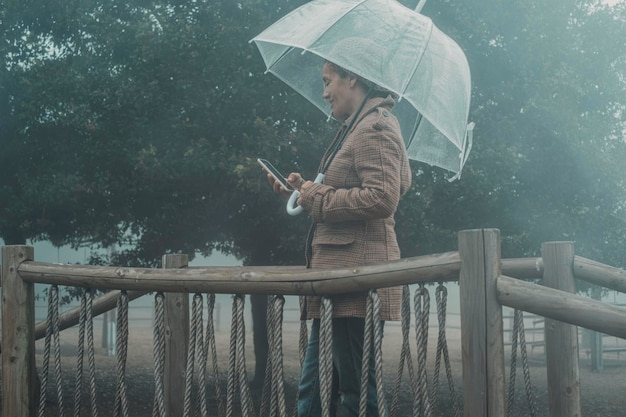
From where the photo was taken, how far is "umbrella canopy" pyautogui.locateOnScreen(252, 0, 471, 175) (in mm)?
3709

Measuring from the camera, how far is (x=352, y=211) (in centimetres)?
337

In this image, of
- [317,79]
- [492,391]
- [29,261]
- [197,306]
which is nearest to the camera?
[492,391]

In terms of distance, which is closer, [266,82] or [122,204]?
[266,82]

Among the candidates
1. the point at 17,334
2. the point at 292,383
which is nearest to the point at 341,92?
the point at 17,334

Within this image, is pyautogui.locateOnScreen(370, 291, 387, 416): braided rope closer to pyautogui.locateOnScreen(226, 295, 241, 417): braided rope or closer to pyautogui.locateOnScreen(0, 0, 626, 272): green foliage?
pyautogui.locateOnScreen(226, 295, 241, 417): braided rope

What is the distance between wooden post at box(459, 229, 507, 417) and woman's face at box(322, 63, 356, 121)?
83 centimetres

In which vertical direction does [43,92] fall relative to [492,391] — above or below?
above

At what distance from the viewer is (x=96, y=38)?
10820mm

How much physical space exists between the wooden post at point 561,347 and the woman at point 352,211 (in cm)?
141

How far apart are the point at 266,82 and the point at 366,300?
7.26 m

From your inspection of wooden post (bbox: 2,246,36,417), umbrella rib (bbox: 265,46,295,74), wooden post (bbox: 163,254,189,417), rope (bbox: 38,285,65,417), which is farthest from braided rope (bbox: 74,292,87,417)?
umbrella rib (bbox: 265,46,295,74)

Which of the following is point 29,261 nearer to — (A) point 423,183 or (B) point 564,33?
(A) point 423,183

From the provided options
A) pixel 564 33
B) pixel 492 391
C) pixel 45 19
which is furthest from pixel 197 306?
pixel 564 33

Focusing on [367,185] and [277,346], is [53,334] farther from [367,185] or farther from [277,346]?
[367,185]
